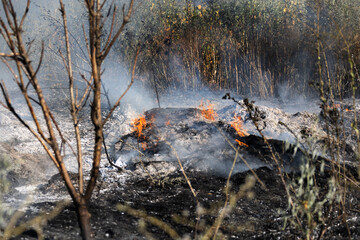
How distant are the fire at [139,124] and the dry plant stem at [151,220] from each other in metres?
2.04

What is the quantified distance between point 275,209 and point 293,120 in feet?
8.10

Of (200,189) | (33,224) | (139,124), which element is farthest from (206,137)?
(33,224)

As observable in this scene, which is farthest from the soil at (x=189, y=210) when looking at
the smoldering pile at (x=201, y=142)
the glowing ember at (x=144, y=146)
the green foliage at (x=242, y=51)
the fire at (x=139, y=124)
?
the green foliage at (x=242, y=51)

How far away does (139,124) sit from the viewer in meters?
5.48

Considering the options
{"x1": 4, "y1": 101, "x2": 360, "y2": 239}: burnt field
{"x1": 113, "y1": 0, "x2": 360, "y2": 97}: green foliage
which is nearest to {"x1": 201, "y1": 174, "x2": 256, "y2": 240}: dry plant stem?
{"x1": 4, "y1": 101, "x2": 360, "y2": 239}: burnt field

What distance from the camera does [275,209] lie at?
3.31 m

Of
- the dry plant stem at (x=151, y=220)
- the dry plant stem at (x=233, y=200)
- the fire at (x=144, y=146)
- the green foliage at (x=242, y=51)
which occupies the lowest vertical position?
the dry plant stem at (x=233, y=200)

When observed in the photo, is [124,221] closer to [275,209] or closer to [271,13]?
[275,209]

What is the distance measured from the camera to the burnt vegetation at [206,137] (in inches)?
74.7

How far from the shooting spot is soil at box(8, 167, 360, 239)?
276cm

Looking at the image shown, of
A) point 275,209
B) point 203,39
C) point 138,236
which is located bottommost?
point 275,209

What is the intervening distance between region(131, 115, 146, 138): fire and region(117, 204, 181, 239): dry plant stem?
2.04 metres

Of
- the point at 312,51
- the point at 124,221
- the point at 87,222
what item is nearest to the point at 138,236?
the point at 124,221

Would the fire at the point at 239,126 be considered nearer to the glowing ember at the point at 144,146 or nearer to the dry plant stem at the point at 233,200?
the dry plant stem at the point at 233,200
